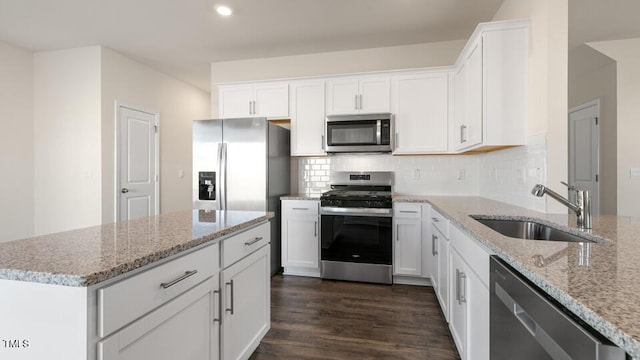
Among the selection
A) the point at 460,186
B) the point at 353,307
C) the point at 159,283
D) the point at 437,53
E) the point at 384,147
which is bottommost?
the point at 353,307

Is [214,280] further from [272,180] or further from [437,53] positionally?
[437,53]

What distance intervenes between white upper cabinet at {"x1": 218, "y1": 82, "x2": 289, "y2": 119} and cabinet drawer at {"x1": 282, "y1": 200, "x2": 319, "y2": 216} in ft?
3.47

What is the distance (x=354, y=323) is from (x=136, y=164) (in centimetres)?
375

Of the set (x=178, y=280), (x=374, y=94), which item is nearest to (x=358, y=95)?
(x=374, y=94)

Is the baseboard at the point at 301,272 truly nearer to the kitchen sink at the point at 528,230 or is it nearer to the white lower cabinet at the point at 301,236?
the white lower cabinet at the point at 301,236

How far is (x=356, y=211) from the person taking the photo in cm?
313

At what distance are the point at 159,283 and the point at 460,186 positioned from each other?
336 cm

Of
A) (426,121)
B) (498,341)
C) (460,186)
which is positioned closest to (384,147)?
(426,121)

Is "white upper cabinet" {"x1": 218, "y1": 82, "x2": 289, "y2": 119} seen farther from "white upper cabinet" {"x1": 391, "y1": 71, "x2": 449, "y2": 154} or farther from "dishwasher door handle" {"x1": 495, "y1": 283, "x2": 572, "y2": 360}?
"dishwasher door handle" {"x1": 495, "y1": 283, "x2": 572, "y2": 360}

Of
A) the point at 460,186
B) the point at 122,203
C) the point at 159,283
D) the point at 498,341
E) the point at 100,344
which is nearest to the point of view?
the point at 100,344

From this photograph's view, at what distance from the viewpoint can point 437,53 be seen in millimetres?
3613

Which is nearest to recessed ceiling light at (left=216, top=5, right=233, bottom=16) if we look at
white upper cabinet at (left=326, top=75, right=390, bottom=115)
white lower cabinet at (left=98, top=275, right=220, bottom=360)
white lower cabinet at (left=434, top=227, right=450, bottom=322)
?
white upper cabinet at (left=326, top=75, right=390, bottom=115)

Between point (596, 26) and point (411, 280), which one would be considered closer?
A: point (596, 26)

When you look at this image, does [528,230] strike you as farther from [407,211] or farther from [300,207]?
[300,207]
